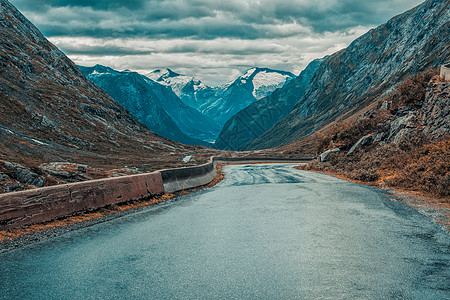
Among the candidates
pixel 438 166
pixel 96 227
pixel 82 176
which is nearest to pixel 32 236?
pixel 96 227

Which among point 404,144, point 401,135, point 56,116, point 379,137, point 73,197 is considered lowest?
point 73,197

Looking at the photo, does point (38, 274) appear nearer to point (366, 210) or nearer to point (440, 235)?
point (440, 235)

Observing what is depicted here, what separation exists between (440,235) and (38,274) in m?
8.18

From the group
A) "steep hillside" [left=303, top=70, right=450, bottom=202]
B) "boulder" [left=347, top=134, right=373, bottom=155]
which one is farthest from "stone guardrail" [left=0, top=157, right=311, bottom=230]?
"boulder" [left=347, top=134, right=373, bottom=155]

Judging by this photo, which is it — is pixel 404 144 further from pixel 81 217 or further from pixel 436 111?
pixel 81 217

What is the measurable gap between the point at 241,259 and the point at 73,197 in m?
5.93

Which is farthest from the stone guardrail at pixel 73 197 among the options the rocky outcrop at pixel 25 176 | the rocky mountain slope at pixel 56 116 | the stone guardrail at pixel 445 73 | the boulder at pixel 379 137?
the rocky mountain slope at pixel 56 116

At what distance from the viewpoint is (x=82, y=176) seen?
1357 inches

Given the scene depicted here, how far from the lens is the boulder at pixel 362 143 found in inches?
1231

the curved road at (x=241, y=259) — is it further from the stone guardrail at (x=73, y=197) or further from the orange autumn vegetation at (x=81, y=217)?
the stone guardrail at (x=73, y=197)

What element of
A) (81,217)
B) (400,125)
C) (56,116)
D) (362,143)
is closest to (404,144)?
(400,125)

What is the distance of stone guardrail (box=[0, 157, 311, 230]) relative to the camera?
902cm

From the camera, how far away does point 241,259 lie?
23.2 ft

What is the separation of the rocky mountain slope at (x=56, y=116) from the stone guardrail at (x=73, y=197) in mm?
22805
